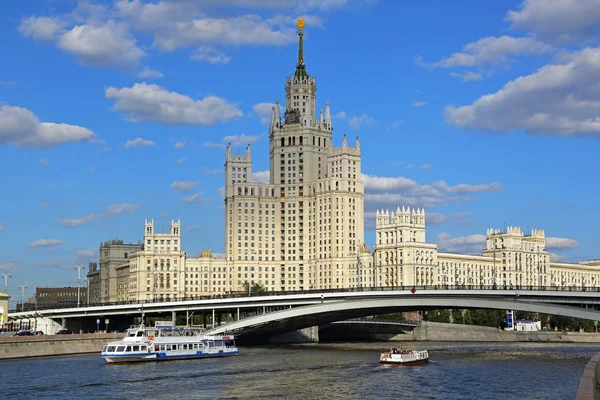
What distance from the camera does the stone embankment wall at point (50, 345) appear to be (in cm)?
11138

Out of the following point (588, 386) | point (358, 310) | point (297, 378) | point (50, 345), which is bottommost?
point (297, 378)

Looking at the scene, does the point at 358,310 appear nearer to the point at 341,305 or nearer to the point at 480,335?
the point at 341,305

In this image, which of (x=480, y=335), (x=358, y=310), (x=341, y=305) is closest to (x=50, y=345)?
(x=341, y=305)

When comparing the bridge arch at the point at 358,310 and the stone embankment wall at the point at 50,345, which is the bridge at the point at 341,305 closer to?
the bridge arch at the point at 358,310

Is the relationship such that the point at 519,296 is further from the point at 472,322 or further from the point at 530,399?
the point at 472,322

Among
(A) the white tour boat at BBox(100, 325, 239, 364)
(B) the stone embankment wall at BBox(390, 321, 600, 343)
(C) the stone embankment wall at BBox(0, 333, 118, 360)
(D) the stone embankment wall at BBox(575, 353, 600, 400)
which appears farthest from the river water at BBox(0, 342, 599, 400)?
(B) the stone embankment wall at BBox(390, 321, 600, 343)

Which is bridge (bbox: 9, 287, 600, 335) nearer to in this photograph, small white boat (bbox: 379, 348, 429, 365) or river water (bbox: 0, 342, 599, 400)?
river water (bbox: 0, 342, 599, 400)

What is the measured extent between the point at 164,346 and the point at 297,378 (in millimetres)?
31145

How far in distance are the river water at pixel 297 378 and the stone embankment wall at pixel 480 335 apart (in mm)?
52057

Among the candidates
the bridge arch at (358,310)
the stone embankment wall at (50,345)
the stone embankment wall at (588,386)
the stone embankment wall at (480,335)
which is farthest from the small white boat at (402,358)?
the stone embankment wall at (480,335)

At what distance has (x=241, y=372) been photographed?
298 ft

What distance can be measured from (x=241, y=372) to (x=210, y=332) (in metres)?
41.5

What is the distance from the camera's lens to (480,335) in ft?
558

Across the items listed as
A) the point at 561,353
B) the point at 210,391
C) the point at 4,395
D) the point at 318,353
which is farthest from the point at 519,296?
the point at 4,395
